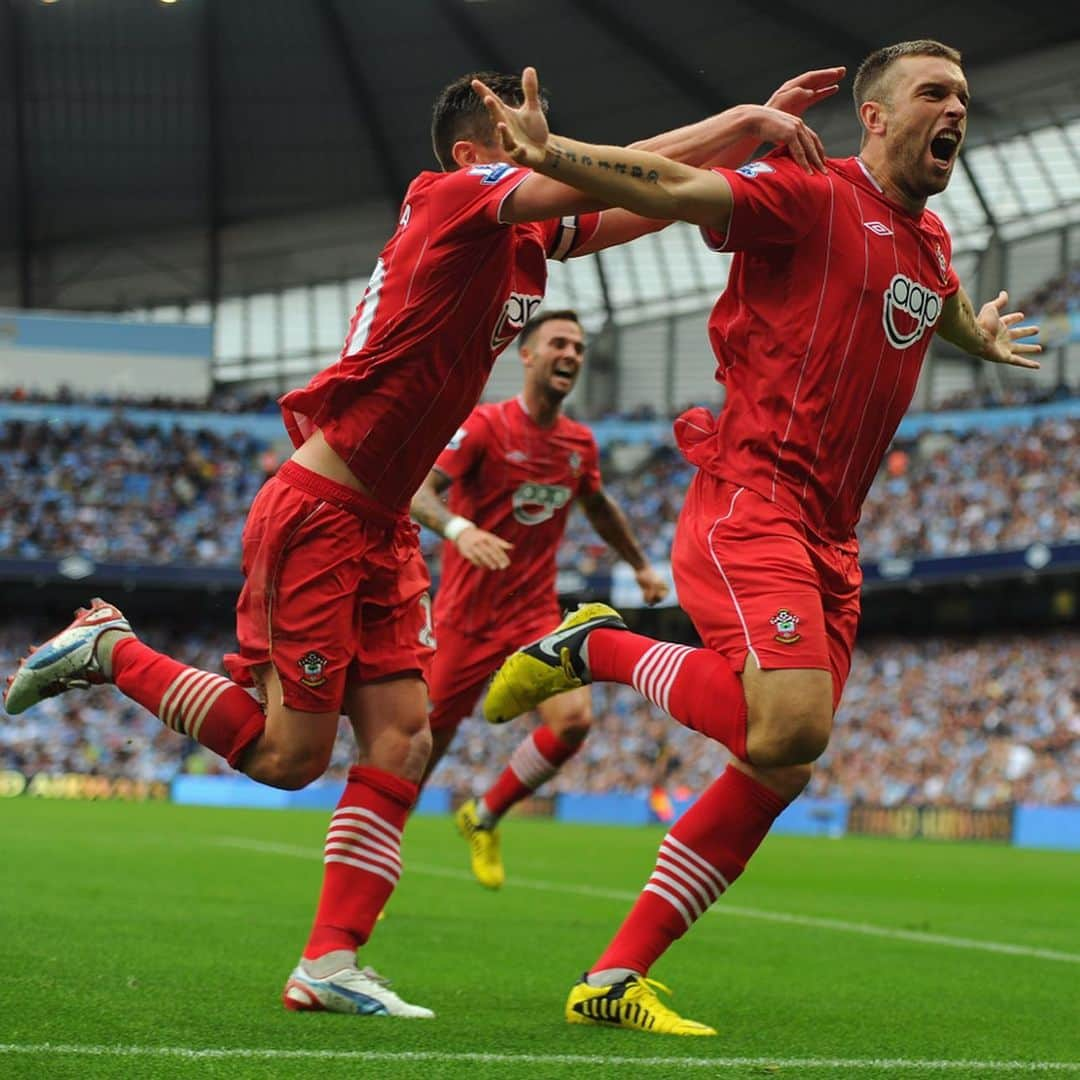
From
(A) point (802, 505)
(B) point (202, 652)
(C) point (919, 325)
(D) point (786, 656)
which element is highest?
(B) point (202, 652)

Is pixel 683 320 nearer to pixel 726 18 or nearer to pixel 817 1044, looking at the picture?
pixel 726 18

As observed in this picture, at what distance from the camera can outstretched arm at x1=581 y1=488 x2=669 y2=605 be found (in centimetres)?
823

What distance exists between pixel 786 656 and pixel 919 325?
1.14 metres

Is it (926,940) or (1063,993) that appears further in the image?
(926,940)

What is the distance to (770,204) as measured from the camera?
4.60 meters

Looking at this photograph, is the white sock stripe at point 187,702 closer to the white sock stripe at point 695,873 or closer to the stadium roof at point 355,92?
the white sock stripe at point 695,873

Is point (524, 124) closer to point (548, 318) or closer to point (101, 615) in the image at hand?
point (101, 615)

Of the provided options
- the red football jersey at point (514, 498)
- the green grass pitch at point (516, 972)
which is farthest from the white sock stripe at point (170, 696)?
the red football jersey at point (514, 498)

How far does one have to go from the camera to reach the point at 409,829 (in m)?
21.7

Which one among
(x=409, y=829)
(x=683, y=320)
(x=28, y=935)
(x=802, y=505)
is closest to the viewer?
(x=802, y=505)

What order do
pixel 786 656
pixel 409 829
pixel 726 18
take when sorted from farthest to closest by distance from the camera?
pixel 726 18, pixel 409 829, pixel 786 656

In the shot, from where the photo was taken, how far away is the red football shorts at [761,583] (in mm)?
4602

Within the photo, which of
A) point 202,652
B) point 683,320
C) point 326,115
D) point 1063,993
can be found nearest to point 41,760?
point 202,652

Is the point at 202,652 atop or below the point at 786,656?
atop
